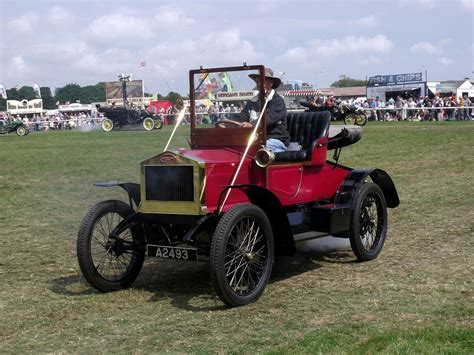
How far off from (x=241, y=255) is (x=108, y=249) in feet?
4.18

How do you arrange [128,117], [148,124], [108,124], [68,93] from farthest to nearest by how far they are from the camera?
[68,93], [108,124], [128,117], [148,124]

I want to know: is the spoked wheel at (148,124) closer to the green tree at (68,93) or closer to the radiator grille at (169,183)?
the radiator grille at (169,183)

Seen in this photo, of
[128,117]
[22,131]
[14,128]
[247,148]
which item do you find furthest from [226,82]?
[14,128]

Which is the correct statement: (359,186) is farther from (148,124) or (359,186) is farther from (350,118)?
(148,124)

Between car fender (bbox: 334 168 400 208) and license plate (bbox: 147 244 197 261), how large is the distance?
197cm

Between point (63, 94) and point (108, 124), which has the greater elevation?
point (63, 94)

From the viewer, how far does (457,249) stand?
6488mm

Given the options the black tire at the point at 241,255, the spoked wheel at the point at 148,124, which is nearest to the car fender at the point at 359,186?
the black tire at the point at 241,255

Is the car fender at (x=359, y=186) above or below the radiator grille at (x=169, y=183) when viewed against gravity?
below

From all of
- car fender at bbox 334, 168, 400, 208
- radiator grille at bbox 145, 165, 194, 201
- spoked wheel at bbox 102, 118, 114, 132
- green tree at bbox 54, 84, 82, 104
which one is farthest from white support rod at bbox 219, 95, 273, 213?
green tree at bbox 54, 84, 82, 104

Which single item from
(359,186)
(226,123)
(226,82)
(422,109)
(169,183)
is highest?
(226,82)

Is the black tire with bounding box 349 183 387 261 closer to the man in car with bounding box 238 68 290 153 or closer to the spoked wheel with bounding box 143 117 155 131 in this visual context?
the man in car with bounding box 238 68 290 153

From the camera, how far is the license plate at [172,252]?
5.02m

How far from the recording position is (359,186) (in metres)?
6.47
